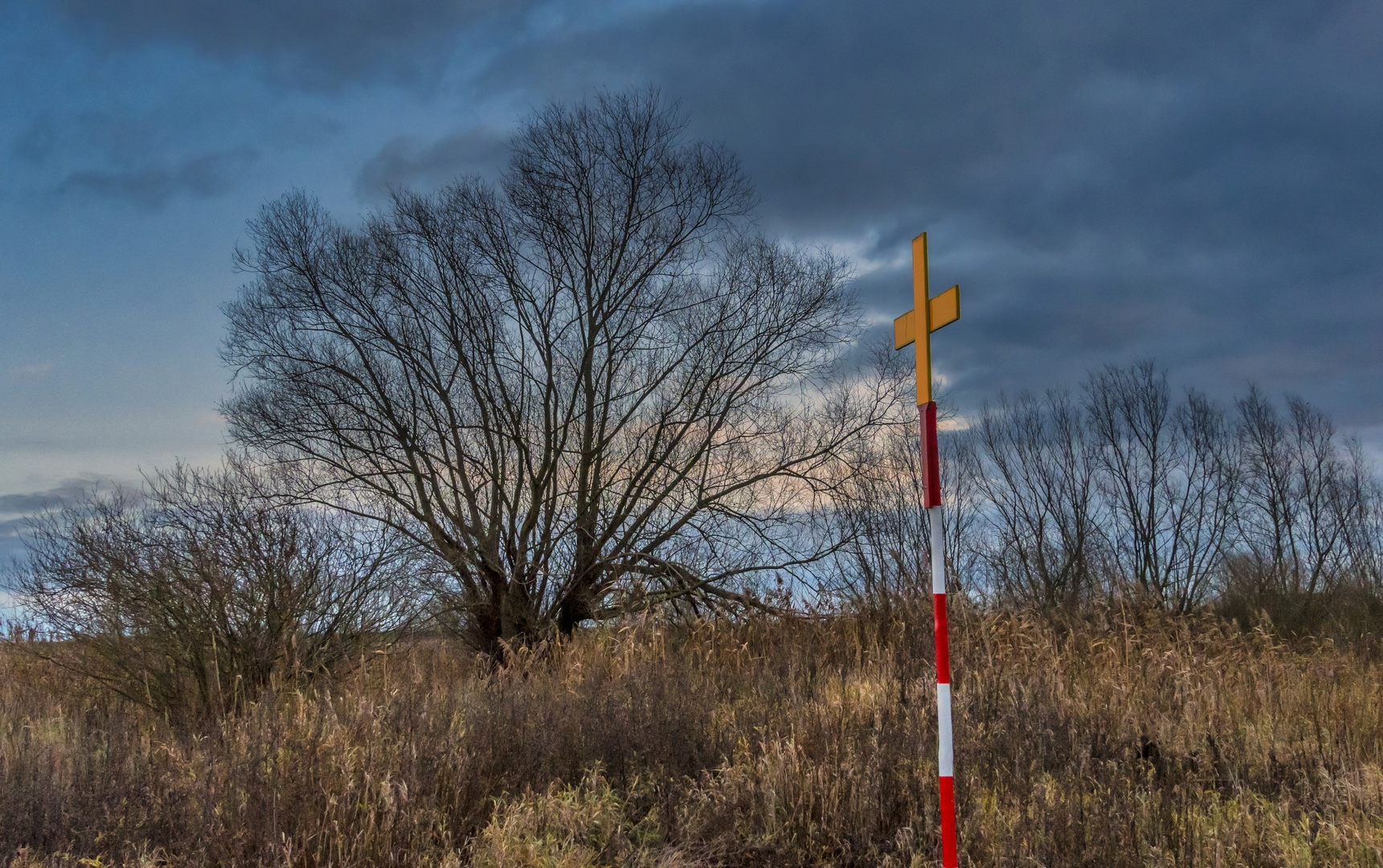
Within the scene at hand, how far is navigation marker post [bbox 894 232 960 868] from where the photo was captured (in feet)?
15.0

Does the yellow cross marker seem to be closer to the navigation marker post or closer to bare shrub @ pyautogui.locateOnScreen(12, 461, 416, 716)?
the navigation marker post

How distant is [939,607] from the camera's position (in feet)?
15.8

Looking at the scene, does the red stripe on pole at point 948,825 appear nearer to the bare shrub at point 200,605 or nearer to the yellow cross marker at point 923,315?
the yellow cross marker at point 923,315

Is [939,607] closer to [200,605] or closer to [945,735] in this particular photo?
[945,735]

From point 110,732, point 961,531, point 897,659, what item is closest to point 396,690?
point 110,732

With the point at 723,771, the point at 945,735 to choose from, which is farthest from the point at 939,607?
the point at 723,771

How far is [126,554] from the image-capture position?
884cm

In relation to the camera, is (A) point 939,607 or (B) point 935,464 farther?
(B) point 935,464

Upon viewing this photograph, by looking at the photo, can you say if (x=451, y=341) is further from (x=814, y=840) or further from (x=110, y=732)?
(x=814, y=840)

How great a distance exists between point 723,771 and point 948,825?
5.98 feet

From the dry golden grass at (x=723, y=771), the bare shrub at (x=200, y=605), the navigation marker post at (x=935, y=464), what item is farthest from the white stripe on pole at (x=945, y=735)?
the bare shrub at (x=200, y=605)

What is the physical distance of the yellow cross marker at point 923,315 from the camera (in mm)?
4968

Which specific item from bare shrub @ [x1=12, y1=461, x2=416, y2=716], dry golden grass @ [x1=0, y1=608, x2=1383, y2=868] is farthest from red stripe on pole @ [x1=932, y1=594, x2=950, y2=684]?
bare shrub @ [x1=12, y1=461, x2=416, y2=716]

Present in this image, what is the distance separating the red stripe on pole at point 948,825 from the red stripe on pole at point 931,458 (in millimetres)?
1405
